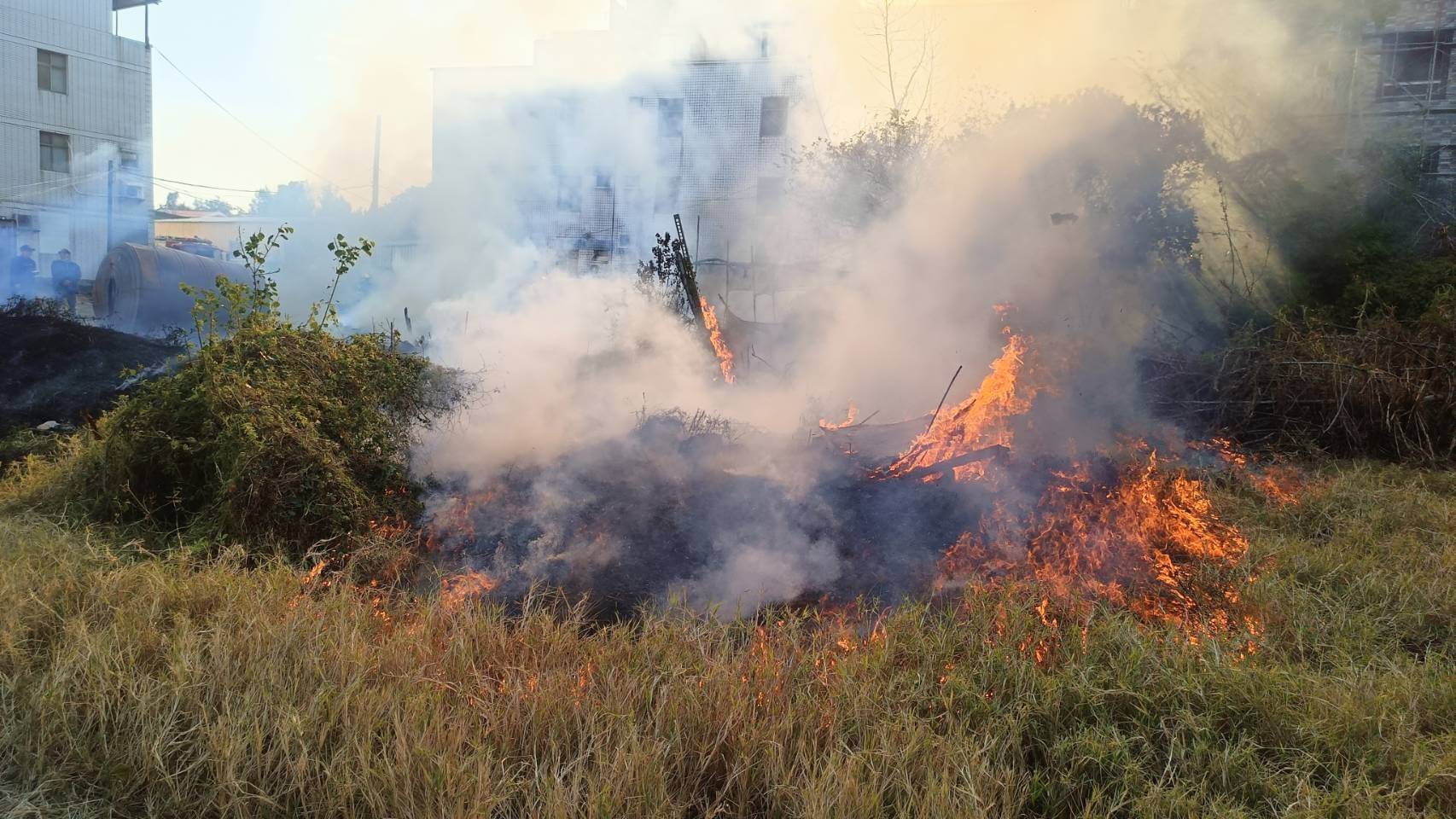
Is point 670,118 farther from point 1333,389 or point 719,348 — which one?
point 1333,389

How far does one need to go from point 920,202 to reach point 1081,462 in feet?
17.9

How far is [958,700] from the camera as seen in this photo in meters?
3.35

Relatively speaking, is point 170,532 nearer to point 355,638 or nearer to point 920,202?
point 355,638

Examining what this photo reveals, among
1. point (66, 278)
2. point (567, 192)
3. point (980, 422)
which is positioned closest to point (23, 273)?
point (66, 278)

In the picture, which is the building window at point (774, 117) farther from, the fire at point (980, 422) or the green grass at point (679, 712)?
the green grass at point (679, 712)

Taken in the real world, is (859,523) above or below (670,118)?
below

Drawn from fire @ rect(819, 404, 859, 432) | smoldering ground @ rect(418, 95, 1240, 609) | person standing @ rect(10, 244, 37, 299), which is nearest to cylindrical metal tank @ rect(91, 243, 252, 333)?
person standing @ rect(10, 244, 37, 299)

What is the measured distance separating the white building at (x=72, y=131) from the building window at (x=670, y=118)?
14718 mm

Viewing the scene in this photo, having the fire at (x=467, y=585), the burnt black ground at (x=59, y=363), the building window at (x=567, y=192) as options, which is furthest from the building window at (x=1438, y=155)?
the burnt black ground at (x=59, y=363)

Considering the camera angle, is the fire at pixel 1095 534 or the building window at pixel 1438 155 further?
the building window at pixel 1438 155

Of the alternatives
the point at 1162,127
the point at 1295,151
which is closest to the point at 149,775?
the point at 1162,127

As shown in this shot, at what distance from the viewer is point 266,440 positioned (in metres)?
5.18

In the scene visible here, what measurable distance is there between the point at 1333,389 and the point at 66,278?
80.6ft

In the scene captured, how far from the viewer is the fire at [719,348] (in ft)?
28.2
